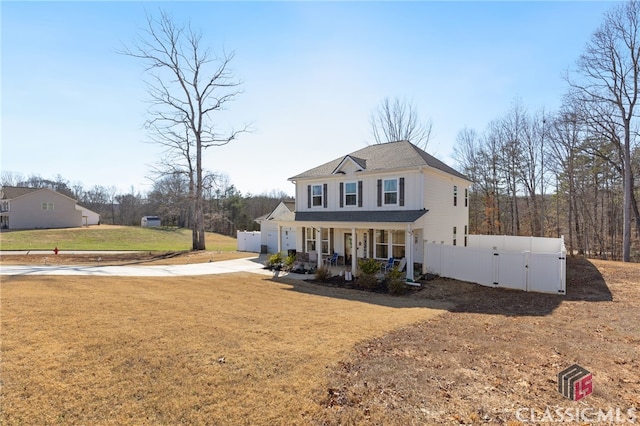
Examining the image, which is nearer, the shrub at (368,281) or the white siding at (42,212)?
the shrub at (368,281)

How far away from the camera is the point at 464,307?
10.6 metres

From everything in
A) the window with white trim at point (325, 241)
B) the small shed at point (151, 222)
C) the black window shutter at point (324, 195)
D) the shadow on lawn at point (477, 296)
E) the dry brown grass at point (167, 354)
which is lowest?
the shadow on lawn at point (477, 296)

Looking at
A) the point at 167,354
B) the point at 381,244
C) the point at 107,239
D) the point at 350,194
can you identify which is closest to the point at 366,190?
the point at 350,194

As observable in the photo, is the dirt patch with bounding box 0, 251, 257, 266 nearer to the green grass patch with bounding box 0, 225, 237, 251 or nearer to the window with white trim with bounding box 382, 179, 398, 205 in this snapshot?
the green grass patch with bounding box 0, 225, 237, 251

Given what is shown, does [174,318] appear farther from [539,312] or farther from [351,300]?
[539,312]

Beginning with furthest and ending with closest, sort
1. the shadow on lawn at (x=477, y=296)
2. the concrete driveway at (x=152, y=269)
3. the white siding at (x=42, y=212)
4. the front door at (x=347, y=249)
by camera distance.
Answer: the white siding at (x=42, y=212), the front door at (x=347, y=249), the concrete driveway at (x=152, y=269), the shadow on lawn at (x=477, y=296)

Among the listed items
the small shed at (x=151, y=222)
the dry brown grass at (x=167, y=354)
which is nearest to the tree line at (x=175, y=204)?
the small shed at (x=151, y=222)

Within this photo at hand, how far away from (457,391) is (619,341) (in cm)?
514

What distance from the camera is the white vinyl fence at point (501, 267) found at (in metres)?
12.5

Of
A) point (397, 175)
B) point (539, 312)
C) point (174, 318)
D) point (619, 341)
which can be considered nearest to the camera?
point (619, 341)

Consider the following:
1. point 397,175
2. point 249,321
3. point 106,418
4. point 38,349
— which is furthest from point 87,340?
point 397,175

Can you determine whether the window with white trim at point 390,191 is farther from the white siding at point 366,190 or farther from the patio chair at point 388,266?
the patio chair at point 388,266

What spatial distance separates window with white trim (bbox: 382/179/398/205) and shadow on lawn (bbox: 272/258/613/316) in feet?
14.6

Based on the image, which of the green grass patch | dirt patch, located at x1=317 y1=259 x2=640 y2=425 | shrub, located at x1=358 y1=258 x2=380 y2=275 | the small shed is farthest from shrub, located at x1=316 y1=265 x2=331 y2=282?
the small shed
